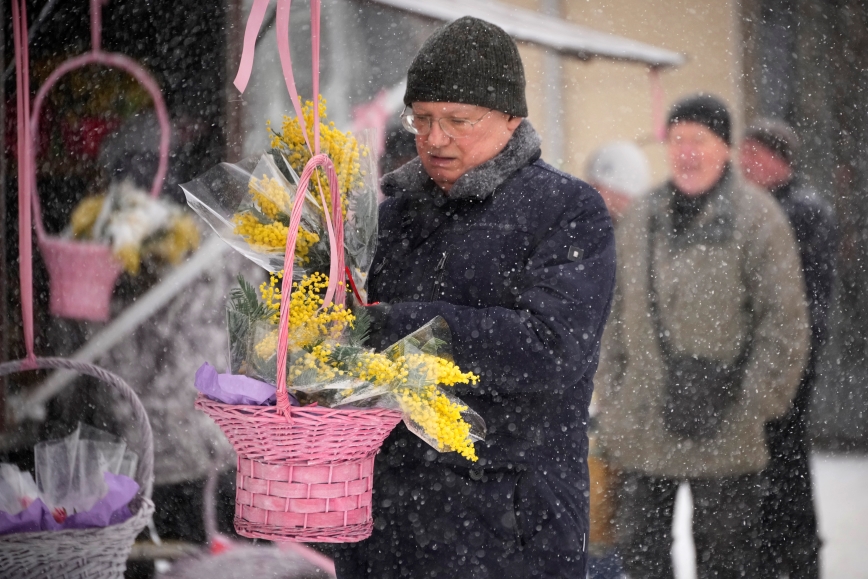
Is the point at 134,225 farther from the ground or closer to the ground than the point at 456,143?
closer to the ground

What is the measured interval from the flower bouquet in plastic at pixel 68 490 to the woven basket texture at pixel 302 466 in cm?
45

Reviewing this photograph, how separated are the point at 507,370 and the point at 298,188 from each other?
16.5 inches

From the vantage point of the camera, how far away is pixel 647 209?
320 cm

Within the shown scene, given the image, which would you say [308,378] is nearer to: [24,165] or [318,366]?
[318,366]

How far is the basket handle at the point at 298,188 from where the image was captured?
1200 millimetres

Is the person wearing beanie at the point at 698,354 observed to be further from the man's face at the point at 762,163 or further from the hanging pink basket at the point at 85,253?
the hanging pink basket at the point at 85,253

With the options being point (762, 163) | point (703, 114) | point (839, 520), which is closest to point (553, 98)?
point (703, 114)

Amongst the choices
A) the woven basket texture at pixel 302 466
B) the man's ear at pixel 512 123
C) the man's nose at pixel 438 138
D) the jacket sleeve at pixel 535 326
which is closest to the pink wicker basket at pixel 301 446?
the woven basket texture at pixel 302 466

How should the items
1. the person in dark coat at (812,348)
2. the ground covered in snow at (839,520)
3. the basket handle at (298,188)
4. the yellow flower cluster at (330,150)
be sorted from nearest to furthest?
the basket handle at (298,188) → the yellow flower cluster at (330,150) → the person in dark coat at (812,348) → the ground covered in snow at (839,520)

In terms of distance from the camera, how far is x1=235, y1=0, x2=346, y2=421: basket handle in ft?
3.94

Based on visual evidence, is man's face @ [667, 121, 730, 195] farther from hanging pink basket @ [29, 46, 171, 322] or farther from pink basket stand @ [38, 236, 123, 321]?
pink basket stand @ [38, 236, 123, 321]

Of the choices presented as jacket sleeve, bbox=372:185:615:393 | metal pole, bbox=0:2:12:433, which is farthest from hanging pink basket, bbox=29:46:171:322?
jacket sleeve, bbox=372:185:615:393

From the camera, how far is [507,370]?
138cm

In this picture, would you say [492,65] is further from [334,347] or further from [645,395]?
[645,395]
